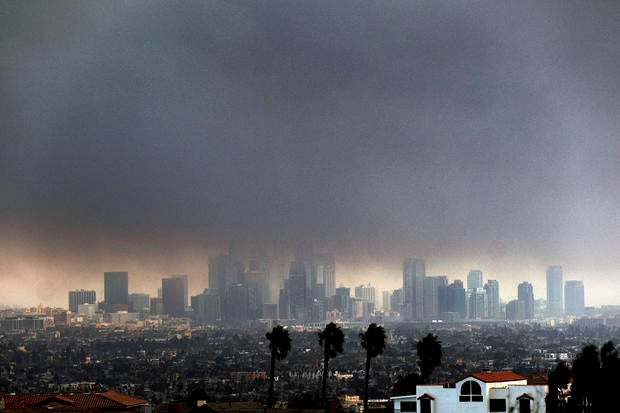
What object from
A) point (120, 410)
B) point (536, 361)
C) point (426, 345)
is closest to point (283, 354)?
point (426, 345)

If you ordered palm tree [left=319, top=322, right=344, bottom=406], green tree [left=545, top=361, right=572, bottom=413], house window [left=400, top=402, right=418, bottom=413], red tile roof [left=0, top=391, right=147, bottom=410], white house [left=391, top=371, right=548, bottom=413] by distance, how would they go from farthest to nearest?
palm tree [left=319, top=322, right=344, bottom=406], house window [left=400, top=402, right=418, bottom=413], white house [left=391, top=371, right=548, bottom=413], green tree [left=545, top=361, right=572, bottom=413], red tile roof [left=0, top=391, right=147, bottom=410]

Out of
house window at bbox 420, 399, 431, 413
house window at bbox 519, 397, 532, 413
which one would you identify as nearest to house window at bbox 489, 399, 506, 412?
house window at bbox 519, 397, 532, 413

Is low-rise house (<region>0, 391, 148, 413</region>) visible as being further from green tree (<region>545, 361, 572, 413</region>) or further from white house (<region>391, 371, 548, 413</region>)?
green tree (<region>545, 361, 572, 413</region>)

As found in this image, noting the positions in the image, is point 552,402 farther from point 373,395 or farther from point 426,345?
point 373,395

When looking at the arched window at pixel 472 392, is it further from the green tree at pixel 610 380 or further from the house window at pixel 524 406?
the green tree at pixel 610 380

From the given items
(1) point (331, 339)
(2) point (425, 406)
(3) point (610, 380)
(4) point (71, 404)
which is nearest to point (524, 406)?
(2) point (425, 406)

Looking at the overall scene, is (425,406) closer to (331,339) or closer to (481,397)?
(481,397)
